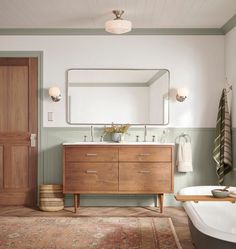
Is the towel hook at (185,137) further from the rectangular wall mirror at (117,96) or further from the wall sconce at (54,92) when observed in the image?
the wall sconce at (54,92)

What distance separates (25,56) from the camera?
17.1 feet

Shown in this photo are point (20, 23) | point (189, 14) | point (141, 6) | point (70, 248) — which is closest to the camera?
point (70, 248)

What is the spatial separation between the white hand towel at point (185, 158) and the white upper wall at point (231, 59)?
62cm

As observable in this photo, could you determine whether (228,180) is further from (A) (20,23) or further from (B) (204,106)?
(A) (20,23)

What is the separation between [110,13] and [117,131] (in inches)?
54.6

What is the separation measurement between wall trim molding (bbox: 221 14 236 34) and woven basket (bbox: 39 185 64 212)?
2744 millimetres

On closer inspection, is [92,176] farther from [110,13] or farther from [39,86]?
[110,13]

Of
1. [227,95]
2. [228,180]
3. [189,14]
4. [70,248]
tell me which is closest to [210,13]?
[189,14]

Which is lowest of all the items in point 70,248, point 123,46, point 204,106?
point 70,248

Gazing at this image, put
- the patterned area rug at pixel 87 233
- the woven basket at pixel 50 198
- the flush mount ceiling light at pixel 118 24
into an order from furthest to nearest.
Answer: the woven basket at pixel 50 198
the flush mount ceiling light at pixel 118 24
the patterned area rug at pixel 87 233

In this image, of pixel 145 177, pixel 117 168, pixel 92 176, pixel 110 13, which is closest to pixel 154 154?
pixel 145 177

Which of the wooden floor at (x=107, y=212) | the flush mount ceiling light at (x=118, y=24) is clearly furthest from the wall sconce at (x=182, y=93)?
the wooden floor at (x=107, y=212)

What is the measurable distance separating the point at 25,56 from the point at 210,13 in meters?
2.28

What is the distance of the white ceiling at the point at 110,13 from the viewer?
420 cm
